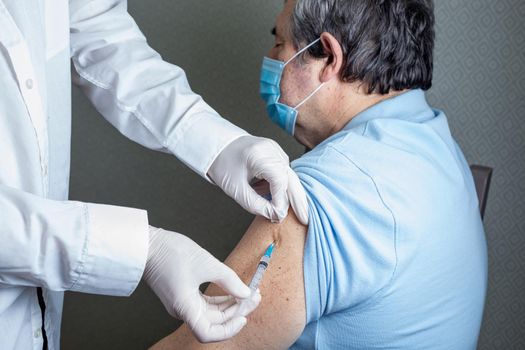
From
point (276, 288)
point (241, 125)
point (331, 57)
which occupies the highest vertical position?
point (331, 57)

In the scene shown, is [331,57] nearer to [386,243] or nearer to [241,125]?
[386,243]

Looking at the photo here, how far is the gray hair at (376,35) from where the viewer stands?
1.33 meters

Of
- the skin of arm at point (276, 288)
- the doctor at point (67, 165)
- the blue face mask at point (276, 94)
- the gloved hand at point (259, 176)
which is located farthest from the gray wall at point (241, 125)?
the skin of arm at point (276, 288)

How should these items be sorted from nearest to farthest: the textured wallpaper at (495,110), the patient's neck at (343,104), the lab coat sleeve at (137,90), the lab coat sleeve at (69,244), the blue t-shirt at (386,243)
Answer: the lab coat sleeve at (69,244) → the blue t-shirt at (386,243) → the lab coat sleeve at (137,90) → the patient's neck at (343,104) → the textured wallpaper at (495,110)

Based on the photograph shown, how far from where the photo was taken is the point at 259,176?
3.89ft

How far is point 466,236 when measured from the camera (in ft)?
4.16

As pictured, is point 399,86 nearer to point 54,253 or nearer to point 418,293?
point 418,293

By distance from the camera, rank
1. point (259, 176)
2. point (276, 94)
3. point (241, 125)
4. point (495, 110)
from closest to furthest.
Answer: point (259, 176), point (276, 94), point (495, 110), point (241, 125)

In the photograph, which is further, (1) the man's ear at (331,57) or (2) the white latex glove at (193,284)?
(1) the man's ear at (331,57)

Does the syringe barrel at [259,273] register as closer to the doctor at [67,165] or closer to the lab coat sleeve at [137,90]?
the doctor at [67,165]

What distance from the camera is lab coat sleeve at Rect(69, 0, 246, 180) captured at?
1.28m

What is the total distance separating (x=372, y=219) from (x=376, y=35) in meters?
0.42

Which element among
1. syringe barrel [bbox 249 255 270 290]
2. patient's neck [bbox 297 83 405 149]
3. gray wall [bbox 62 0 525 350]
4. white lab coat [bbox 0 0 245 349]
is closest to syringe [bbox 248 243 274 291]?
syringe barrel [bbox 249 255 270 290]

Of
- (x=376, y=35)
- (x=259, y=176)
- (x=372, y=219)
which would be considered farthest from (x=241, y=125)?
(x=372, y=219)
